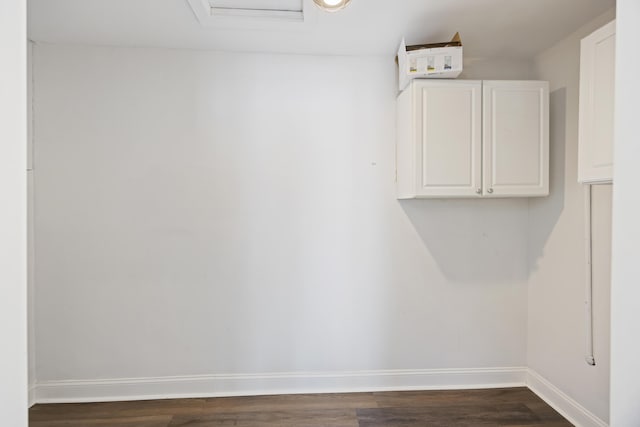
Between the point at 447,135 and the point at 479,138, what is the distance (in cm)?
21

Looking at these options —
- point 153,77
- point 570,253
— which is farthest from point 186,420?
point 570,253

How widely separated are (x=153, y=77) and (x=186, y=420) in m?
2.29

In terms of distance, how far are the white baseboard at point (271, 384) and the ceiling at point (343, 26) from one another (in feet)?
7.59

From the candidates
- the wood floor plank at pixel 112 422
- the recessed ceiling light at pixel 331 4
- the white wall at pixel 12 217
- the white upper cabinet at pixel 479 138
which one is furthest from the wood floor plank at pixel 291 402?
the recessed ceiling light at pixel 331 4

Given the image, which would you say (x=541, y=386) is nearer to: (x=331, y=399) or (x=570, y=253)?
(x=570, y=253)

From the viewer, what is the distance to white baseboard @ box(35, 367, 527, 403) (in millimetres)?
2537

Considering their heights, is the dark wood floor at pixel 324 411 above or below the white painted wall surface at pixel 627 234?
below

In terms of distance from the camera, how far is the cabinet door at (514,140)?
2373mm

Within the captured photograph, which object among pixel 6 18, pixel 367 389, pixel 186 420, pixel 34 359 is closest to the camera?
pixel 6 18

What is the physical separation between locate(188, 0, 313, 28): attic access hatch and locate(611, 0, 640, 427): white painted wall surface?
1.51 meters

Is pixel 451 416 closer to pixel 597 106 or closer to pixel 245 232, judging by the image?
pixel 245 232

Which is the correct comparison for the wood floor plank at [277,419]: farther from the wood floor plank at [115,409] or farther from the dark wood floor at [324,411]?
the wood floor plank at [115,409]

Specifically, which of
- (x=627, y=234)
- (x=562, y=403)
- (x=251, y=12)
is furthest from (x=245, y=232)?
(x=562, y=403)

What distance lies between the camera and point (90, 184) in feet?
8.41
